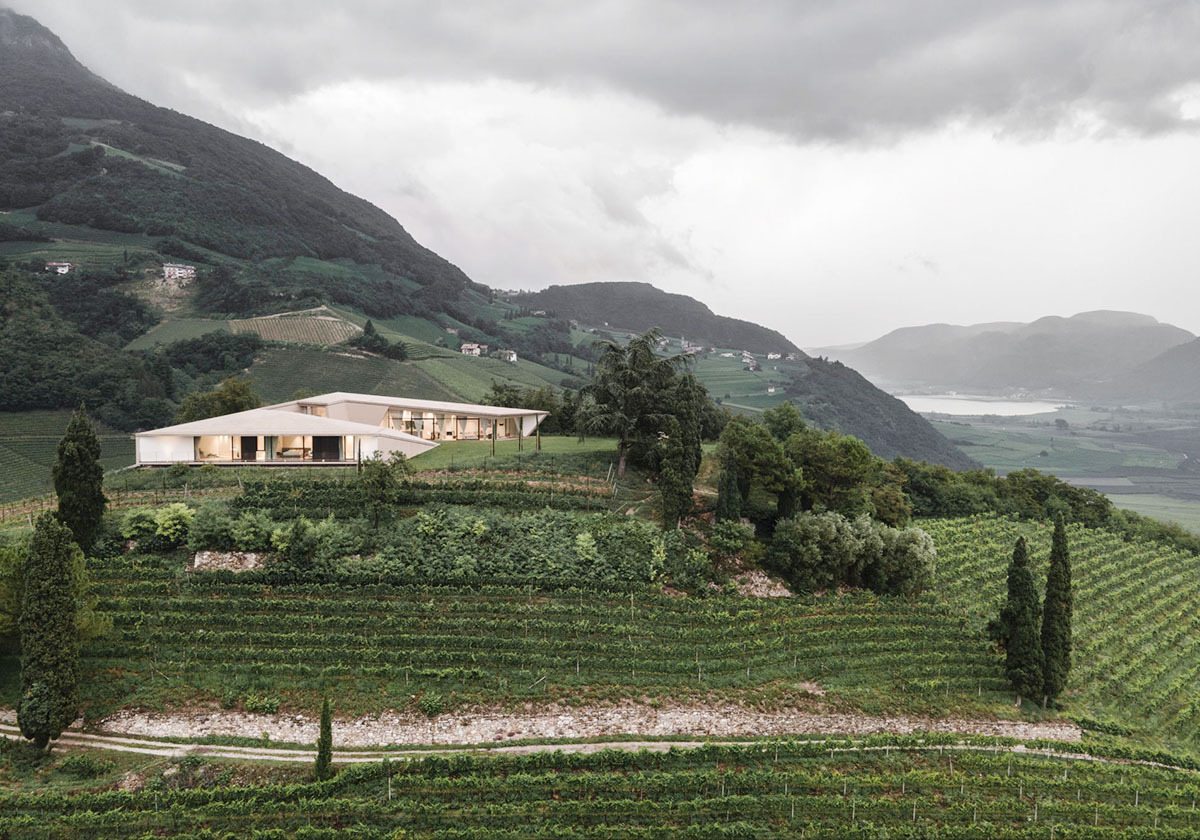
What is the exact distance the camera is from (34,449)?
67.2 metres

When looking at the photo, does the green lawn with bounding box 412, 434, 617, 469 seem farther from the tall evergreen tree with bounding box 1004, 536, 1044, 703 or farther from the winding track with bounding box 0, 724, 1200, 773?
the tall evergreen tree with bounding box 1004, 536, 1044, 703

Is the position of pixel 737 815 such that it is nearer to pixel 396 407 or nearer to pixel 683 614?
pixel 683 614

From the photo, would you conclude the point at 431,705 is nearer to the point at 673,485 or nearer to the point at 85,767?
the point at 85,767

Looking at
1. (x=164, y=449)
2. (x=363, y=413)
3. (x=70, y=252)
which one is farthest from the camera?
(x=70, y=252)

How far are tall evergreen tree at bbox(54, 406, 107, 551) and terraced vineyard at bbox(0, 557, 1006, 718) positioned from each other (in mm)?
2057

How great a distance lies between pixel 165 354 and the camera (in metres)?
101

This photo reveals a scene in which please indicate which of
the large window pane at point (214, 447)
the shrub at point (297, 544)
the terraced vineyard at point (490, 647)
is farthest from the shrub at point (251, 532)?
the large window pane at point (214, 447)

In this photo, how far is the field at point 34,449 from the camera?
5541cm

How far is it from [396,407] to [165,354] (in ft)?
239

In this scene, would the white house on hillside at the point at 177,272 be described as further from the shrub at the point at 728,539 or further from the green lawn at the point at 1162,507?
the green lawn at the point at 1162,507

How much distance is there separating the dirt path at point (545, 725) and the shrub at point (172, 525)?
1003 centimetres

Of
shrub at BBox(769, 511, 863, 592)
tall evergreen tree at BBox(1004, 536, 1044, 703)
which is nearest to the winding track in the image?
tall evergreen tree at BBox(1004, 536, 1044, 703)

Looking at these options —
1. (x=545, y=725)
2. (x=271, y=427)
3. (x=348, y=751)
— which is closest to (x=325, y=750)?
(x=348, y=751)

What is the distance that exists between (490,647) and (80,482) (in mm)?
19976
